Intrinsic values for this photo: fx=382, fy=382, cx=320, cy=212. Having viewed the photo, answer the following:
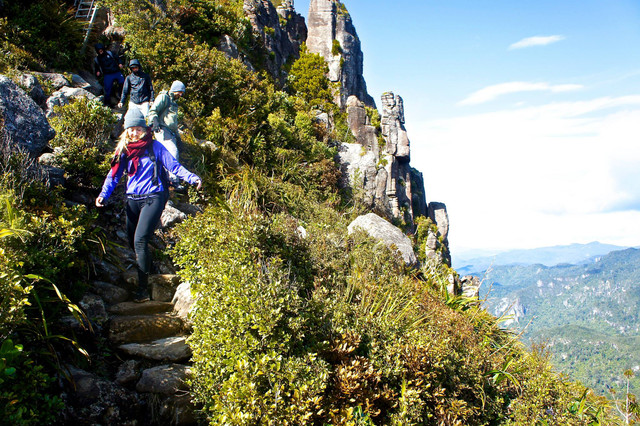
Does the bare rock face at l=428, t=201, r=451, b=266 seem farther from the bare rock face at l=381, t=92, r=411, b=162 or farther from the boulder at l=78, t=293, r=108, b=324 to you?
the boulder at l=78, t=293, r=108, b=324

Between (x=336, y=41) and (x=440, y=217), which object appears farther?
(x=440, y=217)

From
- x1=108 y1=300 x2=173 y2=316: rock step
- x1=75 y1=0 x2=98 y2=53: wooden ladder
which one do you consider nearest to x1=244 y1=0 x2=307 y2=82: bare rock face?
x1=75 y1=0 x2=98 y2=53: wooden ladder

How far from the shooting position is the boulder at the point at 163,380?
3.92 m

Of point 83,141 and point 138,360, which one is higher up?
point 83,141

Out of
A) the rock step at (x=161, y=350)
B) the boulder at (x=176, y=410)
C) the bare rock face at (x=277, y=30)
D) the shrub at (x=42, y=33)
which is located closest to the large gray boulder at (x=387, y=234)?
the rock step at (x=161, y=350)

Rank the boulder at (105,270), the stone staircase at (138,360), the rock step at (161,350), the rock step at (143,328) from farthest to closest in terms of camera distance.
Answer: the boulder at (105,270) < the rock step at (143,328) < the rock step at (161,350) < the stone staircase at (138,360)

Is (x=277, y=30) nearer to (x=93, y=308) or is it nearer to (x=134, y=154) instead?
(x=134, y=154)

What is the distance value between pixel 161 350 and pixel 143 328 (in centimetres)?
49

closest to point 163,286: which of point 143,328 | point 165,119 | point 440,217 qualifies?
point 143,328

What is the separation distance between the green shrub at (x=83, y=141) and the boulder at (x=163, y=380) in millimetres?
3816

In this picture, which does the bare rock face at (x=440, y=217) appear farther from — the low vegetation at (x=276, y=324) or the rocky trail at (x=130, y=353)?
the rocky trail at (x=130, y=353)

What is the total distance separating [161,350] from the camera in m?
4.45

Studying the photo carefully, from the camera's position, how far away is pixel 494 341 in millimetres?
7574

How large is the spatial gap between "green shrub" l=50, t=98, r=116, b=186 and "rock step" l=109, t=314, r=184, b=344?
9.48 ft
